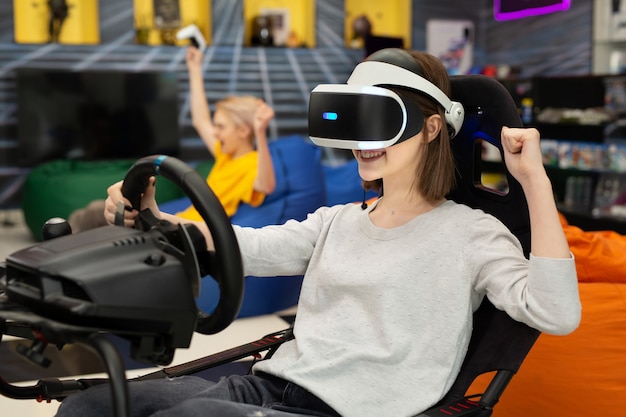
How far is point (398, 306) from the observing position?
57.2 inches

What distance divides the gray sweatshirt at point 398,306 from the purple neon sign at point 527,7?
11.9 feet

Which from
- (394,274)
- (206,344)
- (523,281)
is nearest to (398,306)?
(394,274)

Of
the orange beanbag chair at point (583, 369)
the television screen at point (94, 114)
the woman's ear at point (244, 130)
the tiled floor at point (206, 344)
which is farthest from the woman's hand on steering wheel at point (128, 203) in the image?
the television screen at point (94, 114)

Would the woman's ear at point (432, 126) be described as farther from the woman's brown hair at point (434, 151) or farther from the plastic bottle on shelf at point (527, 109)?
the plastic bottle on shelf at point (527, 109)

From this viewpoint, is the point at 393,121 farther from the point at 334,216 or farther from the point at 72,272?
the point at 72,272

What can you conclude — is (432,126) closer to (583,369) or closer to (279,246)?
(279,246)

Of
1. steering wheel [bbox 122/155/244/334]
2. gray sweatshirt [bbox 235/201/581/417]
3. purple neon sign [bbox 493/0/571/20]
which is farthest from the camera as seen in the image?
purple neon sign [bbox 493/0/571/20]

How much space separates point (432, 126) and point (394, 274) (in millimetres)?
300

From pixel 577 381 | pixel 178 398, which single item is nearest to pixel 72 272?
pixel 178 398

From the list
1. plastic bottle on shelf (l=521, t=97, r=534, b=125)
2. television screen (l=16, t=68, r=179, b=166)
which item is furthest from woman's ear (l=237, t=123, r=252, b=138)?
plastic bottle on shelf (l=521, t=97, r=534, b=125)

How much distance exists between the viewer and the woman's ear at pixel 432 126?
1.55m

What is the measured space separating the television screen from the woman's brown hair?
533 cm

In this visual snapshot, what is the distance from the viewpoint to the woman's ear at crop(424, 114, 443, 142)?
1548 millimetres

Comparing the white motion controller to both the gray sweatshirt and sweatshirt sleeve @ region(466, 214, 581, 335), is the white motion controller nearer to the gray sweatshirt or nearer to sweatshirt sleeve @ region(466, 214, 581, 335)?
the gray sweatshirt
